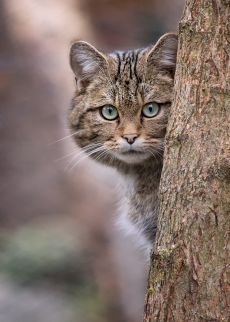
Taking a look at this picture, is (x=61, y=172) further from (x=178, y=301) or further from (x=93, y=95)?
(x=178, y=301)

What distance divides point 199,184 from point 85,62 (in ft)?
4.01

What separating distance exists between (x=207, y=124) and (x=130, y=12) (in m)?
3.11

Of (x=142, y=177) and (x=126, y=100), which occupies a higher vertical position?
(x=126, y=100)

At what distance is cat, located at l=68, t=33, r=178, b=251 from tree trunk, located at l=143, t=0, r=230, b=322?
693 millimetres

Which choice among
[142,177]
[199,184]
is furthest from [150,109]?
[199,184]

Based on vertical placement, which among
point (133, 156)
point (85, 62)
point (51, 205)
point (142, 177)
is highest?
point (85, 62)

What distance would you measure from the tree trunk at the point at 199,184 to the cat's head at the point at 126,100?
27.2 inches

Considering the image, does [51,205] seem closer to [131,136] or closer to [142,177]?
[142,177]

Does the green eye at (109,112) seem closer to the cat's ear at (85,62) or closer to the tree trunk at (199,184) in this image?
the cat's ear at (85,62)

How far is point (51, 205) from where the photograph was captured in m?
4.15

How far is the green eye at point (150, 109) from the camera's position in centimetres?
239

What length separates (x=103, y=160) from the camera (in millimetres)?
2717

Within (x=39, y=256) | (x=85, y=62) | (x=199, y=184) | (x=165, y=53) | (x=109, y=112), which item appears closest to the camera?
(x=199, y=184)

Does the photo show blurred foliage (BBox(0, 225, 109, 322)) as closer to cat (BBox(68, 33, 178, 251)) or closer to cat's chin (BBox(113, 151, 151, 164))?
cat (BBox(68, 33, 178, 251))
